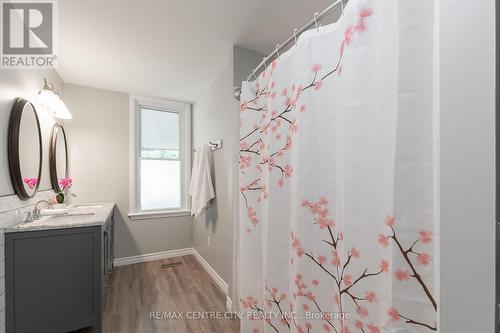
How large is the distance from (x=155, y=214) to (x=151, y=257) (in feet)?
2.00

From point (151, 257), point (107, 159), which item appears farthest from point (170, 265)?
point (107, 159)

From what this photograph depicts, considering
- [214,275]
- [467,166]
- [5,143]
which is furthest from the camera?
[214,275]

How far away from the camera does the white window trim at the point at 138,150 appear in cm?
304

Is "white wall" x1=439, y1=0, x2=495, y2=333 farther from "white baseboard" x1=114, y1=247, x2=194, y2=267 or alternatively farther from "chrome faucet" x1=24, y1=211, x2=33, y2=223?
"white baseboard" x1=114, y1=247, x2=194, y2=267

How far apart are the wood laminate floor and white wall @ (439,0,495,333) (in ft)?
5.59

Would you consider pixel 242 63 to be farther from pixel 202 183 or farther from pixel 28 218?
pixel 28 218

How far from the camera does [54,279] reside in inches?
57.6

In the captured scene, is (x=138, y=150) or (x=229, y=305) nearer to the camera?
(x=229, y=305)

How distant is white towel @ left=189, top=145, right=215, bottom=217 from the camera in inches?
98.9

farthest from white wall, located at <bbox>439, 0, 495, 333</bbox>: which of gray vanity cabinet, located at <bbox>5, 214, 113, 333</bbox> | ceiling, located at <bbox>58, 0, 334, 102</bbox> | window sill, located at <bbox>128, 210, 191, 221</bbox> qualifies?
window sill, located at <bbox>128, 210, 191, 221</bbox>

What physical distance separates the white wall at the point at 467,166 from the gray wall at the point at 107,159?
10.8 ft

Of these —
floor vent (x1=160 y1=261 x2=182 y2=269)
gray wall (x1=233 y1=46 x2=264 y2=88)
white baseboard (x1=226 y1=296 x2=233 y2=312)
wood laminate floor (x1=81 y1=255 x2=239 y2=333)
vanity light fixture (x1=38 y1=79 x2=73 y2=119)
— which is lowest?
floor vent (x1=160 y1=261 x2=182 y2=269)

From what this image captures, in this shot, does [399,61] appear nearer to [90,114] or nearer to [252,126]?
[252,126]

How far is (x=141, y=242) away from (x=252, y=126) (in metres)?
2.57
